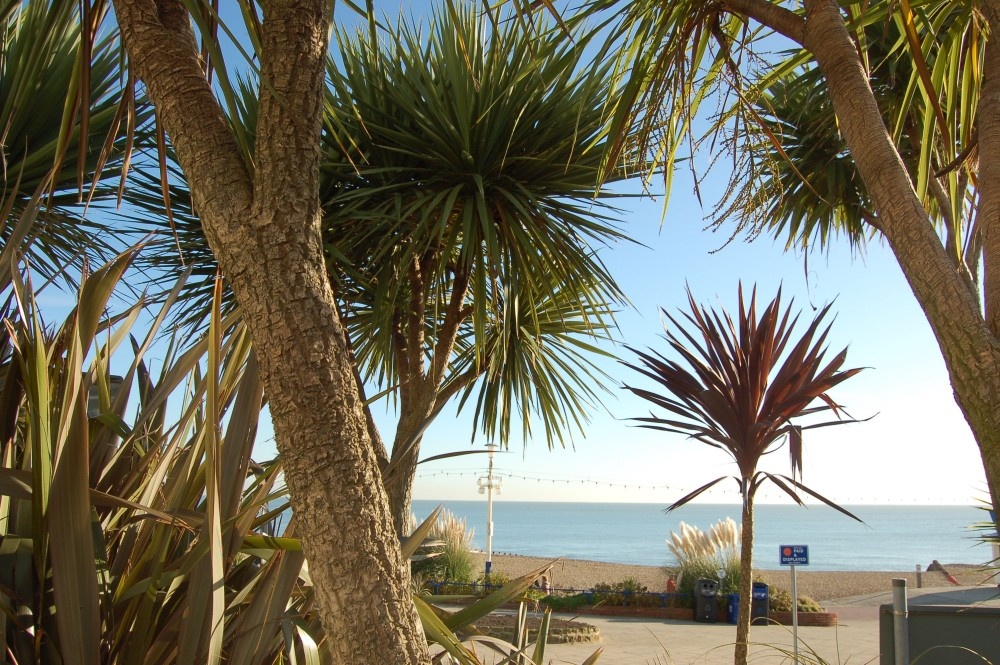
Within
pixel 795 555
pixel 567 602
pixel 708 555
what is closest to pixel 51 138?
pixel 795 555

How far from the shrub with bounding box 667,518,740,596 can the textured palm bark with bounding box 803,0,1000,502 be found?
9689 mm

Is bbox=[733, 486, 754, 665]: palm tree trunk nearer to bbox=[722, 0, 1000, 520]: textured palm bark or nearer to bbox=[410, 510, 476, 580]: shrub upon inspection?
bbox=[722, 0, 1000, 520]: textured palm bark

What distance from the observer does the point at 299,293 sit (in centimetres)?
93

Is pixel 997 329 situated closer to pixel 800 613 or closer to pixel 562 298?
pixel 562 298

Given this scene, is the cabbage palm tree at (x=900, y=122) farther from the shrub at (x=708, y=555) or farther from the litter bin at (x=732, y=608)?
the shrub at (x=708, y=555)

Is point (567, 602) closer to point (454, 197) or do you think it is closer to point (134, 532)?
point (454, 197)

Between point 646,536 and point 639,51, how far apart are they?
77232mm

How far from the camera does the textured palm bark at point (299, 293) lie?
86 centimetres

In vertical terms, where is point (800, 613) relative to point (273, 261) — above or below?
below

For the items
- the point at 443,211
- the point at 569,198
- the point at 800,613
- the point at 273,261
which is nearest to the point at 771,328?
the point at 569,198

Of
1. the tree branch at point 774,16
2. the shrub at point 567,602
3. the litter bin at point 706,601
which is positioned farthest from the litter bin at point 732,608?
the tree branch at point 774,16

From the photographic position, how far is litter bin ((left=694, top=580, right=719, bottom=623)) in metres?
10.2

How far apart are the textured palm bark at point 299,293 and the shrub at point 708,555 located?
10.4m

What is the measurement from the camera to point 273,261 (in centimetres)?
94
